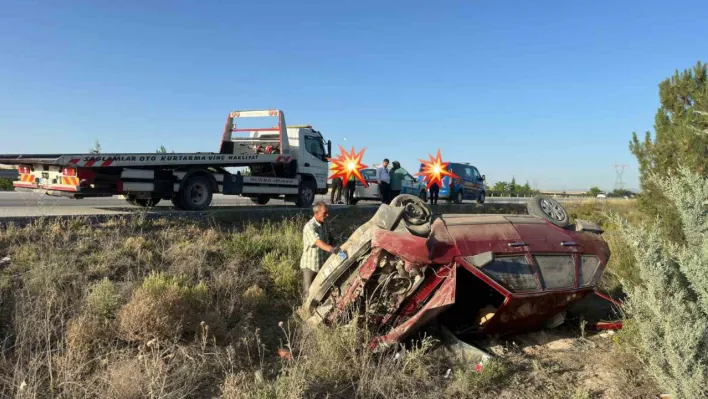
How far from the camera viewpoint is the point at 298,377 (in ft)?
13.1

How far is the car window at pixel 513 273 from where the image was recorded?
14.3 ft

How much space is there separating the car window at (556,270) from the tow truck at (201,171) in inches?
336

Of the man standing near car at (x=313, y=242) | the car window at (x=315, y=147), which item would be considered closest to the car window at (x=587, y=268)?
the man standing near car at (x=313, y=242)

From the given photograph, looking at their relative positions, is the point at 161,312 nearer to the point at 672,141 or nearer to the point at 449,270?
the point at 449,270

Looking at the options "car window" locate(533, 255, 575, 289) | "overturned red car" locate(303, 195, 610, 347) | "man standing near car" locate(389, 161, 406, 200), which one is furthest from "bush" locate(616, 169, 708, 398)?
"man standing near car" locate(389, 161, 406, 200)

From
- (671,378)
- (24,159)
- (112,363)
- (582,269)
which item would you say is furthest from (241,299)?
(24,159)

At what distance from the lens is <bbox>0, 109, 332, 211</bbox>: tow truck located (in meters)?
9.72

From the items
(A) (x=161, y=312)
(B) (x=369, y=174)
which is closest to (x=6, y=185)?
(B) (x=369, y=174)

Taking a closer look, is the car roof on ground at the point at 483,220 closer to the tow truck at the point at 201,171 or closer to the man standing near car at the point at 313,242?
the man standing near car at the point at 313,242

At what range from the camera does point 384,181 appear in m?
16.2

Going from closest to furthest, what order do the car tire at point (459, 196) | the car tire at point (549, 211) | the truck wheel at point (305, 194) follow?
the car tire at point (549, 211)
the truck wheel at point (305, 194)
the car tire at point (459, 196)

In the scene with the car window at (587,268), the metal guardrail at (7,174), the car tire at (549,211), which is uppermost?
the metal guardrail at (7,174)

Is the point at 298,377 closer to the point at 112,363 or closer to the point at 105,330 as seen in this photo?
the point at 112,363

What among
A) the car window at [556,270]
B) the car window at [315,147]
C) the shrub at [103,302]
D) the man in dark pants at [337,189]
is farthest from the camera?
the man in dark pants at [337,189]
